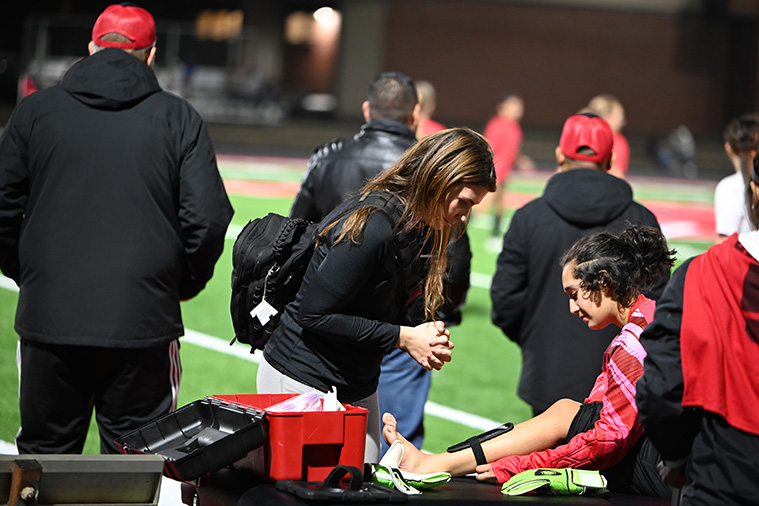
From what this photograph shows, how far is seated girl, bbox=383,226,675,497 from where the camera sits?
3584mm

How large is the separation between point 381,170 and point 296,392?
68.5 inches

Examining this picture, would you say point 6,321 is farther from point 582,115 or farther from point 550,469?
point 550,469

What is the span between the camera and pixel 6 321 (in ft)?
28.5

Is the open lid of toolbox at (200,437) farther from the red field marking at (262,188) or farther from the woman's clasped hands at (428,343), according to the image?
the red field marking at (262,188)

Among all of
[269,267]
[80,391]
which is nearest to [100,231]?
[80,391]

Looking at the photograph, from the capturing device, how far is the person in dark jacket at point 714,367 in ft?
8.06

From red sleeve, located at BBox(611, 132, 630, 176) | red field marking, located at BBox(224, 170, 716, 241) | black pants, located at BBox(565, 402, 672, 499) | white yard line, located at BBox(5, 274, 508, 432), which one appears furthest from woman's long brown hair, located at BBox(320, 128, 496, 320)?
red field marking, located at BBox(224, 170, 716, 241)

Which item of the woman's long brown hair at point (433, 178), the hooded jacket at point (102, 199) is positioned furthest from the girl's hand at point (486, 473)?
the hooded jacket at point (102, 199)

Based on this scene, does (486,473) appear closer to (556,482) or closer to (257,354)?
(556,482)

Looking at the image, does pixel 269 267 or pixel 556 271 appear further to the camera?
pixel 556 271

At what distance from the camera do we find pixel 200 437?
11.1 feet

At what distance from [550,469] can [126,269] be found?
1.86 metres

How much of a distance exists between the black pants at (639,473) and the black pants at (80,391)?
6.02 feet

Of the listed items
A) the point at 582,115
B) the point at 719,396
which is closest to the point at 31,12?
the point at 582,115
